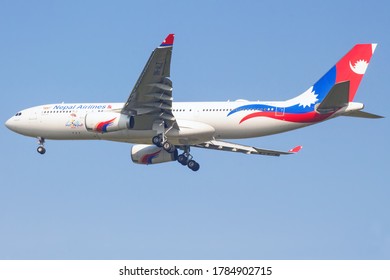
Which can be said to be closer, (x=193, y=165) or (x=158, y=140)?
(x=158, y=140)

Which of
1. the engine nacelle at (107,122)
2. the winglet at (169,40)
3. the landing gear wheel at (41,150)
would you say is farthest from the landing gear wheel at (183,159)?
the winglet at (169,40)

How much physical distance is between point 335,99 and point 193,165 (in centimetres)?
1169

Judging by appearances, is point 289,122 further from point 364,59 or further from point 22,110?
point 22,110

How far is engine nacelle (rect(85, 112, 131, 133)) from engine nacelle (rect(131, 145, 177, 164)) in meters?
6.40

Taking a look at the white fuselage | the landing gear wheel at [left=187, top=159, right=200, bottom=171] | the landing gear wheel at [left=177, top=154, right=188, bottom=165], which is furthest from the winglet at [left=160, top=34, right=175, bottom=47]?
the landing gear wheel at [left=187, top=159, right=200, bottom=171]

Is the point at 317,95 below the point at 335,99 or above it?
above

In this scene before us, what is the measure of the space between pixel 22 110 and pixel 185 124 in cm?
1195

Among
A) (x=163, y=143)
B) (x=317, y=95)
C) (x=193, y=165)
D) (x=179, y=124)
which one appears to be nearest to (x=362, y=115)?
(x=317, y=95)

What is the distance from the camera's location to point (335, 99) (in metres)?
47.3

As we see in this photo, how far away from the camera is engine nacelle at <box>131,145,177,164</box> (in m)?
56.5

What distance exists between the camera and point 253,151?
57219 millimetres

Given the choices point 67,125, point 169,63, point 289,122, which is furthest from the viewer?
point 67,125

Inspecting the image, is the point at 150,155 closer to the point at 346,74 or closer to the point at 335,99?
the point at 346,74
